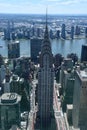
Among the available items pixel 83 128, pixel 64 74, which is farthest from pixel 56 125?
pixel 64 74

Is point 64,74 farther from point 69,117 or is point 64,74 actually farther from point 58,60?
point 58,60

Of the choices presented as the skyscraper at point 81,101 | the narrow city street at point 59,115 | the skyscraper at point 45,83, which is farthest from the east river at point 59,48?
the skyscraper at point 81,101

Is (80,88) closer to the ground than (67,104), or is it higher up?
higher up

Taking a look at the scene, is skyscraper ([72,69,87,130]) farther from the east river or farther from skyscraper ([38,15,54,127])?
the east river

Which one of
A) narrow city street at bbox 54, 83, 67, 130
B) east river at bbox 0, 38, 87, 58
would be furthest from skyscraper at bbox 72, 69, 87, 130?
east river at bbox 0, 38, 87, 58

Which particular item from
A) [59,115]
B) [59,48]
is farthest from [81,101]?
[59,48]

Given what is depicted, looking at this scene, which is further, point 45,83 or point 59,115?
point 59,115

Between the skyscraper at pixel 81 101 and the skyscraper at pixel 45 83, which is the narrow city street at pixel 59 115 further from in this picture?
the skyscraper at pixel 81 101

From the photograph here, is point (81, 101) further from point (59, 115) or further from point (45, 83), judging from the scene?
point (59, 115)
